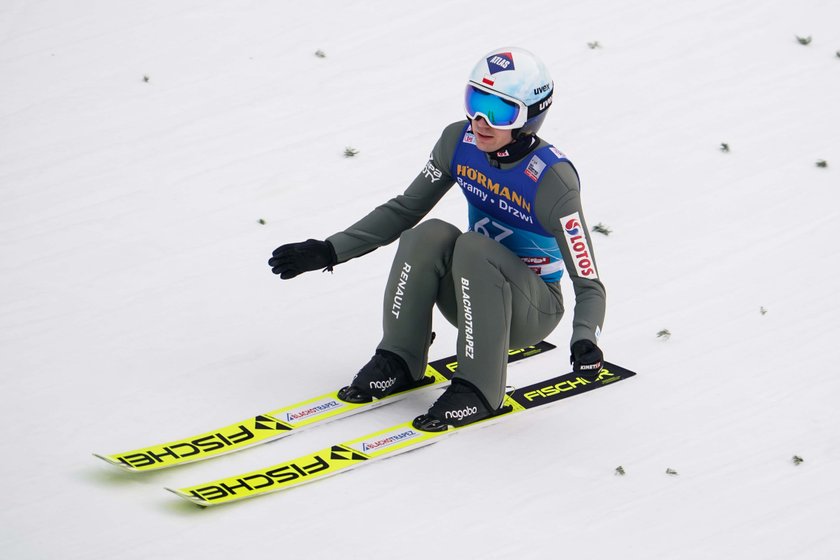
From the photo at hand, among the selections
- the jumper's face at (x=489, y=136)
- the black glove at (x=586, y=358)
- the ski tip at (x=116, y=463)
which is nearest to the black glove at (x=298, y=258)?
the jumper's face at (x=489, y=136)

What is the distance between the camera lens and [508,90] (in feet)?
19.0

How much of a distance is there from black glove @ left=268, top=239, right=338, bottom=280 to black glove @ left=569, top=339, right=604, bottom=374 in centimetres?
137

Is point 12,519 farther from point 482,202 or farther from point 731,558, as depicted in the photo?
point 731,558

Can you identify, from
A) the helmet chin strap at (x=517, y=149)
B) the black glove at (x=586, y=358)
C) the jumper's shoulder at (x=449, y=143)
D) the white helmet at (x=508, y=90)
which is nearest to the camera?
the black glove at (x=586, y=358)

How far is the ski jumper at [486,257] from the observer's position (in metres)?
5.89

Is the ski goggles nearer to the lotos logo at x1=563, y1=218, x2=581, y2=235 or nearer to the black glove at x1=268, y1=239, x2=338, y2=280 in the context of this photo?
the lotos logo at x1=563, y1=218, x2=581, y2=235

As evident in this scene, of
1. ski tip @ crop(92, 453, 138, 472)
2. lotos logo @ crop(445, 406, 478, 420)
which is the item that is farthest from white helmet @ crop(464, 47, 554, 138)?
ski tip @ crop(92, 453, 138, 472)

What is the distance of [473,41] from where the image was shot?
1002cm

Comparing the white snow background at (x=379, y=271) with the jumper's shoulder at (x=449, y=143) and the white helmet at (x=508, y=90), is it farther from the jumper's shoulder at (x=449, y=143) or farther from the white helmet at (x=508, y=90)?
the white helmet at (x=508, y=90)

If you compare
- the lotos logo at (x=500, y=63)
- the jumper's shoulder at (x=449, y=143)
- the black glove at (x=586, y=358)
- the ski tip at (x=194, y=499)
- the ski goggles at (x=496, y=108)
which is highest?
the lotos logo at (x=500, y=63)

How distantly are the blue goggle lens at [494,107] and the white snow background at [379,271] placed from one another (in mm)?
1502

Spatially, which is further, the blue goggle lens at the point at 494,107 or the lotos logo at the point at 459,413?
the lotos logo at the point at 459,413

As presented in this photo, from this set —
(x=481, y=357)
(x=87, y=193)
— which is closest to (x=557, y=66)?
(x=87, y=193)

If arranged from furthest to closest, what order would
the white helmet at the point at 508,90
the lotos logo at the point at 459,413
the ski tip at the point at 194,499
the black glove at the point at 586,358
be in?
the lotos logo at the point at 459,413, the white helmet at the point at 508,90, the black glove at the point at 586,358, the ski tip at the point at 194,499
